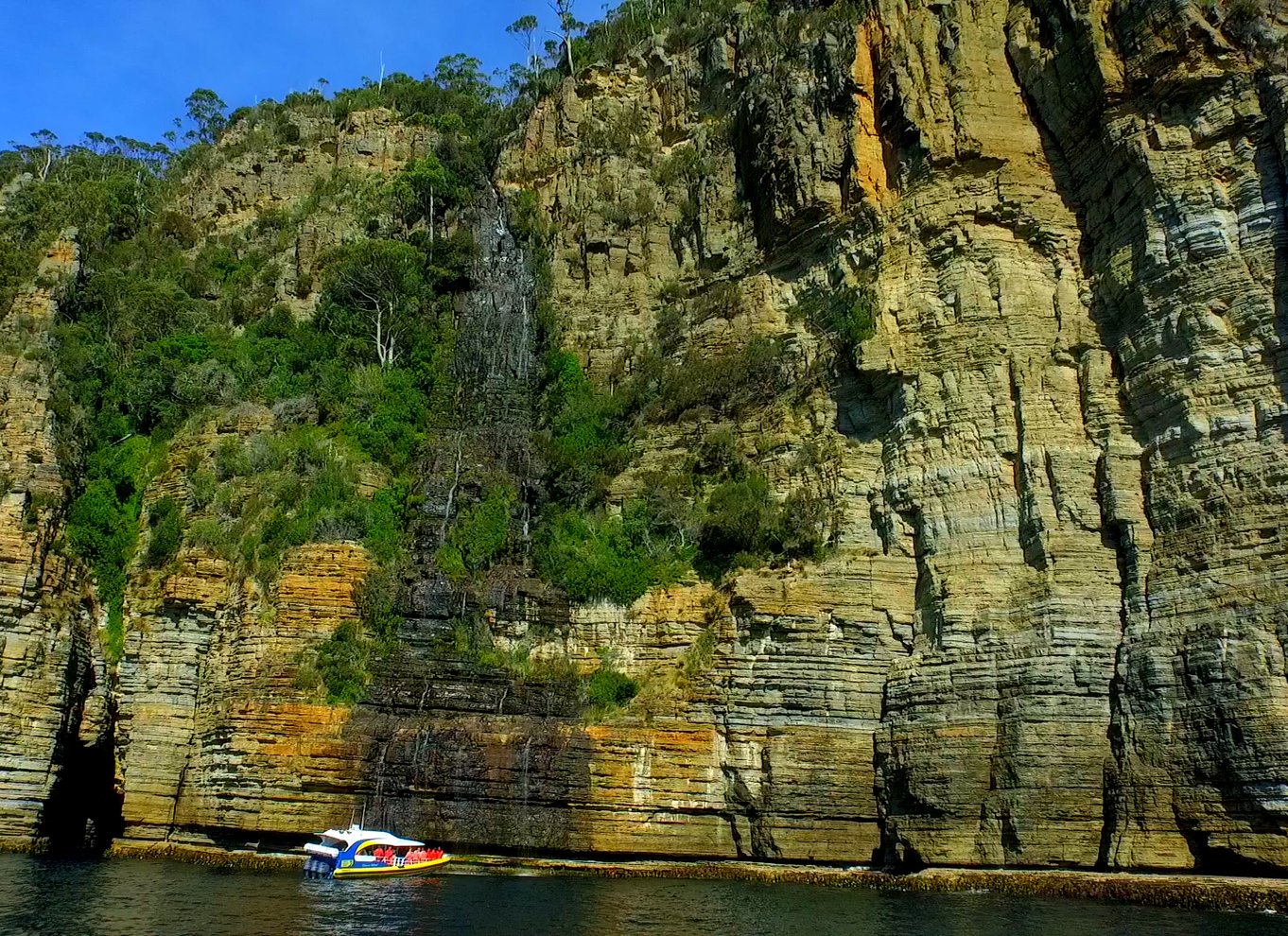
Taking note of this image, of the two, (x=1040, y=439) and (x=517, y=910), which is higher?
(x=1040, y=439)

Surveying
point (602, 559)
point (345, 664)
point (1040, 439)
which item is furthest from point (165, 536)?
point (1040, 439)

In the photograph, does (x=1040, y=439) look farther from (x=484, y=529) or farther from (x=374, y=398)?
(x=374, y=398)

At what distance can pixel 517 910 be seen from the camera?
21.0 m

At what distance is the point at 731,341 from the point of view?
3728 cm

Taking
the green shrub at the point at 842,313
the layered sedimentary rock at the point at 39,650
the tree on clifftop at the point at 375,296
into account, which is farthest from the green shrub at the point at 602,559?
the layered sedimentary rock at the point at 39,650

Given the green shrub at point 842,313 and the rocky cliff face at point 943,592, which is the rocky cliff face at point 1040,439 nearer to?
the rocky cliff face at point 943,592

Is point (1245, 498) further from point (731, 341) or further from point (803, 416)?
point (731, 341)

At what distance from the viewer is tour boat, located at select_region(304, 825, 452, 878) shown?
2583 cm

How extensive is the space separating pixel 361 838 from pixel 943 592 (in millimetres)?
15762

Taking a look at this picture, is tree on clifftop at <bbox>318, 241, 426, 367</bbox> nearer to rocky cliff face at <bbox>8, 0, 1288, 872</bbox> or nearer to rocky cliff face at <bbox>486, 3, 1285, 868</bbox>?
rocky cliff face at <bbox>8, 0, 1288, 872</bbox>

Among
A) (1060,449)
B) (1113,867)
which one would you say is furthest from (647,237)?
(1113,867)

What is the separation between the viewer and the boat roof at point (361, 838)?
1030 inches

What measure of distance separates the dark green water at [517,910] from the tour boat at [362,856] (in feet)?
2.47

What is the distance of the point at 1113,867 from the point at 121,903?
2008 cm
